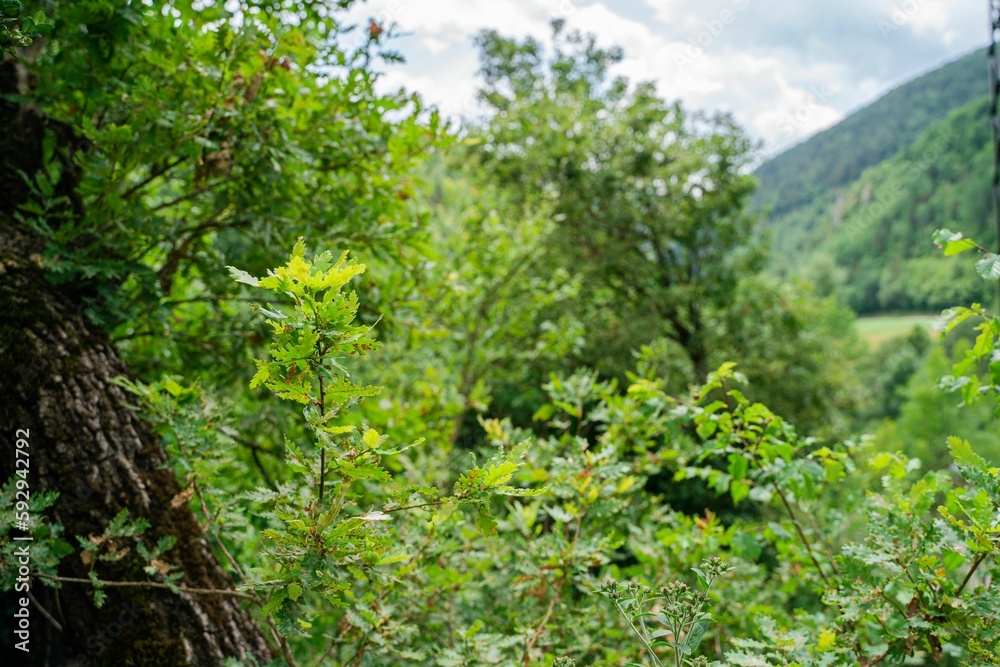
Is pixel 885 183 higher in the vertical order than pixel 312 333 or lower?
higher

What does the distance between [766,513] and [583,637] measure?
7.73 m

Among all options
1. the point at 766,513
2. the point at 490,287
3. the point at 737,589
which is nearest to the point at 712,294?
the point at 766,513

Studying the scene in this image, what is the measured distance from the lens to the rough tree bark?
147 centimetres

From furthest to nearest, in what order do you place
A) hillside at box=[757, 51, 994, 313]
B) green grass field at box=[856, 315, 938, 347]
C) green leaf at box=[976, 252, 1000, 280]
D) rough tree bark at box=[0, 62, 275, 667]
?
green grass field at box=[856, 315, 938, 347] < hillside at box=[757, 51, 994, 313] < rough tree bark at box=[0, 62, 275, 667] < green leaf at box=[976, 252, 1000, 280]

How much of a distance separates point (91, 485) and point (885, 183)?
3531cm

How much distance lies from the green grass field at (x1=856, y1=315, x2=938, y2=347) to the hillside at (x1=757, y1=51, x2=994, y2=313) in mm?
1571

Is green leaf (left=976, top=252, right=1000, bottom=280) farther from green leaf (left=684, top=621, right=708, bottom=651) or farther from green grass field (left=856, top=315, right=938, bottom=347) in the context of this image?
green grass field (left=856, top=315, right=938, bottom=347)

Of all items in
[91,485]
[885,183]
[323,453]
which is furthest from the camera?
[885,183]

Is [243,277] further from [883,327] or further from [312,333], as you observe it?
[883,327]

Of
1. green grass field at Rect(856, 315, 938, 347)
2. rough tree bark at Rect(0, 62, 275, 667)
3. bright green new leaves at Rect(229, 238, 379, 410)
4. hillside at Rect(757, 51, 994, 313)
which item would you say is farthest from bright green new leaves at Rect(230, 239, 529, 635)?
green grass field at Rect(856, 315, 938, 347)

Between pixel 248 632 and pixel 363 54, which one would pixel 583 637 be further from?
pixel 363 54

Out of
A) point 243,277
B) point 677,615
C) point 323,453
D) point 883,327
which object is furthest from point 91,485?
point 883,327

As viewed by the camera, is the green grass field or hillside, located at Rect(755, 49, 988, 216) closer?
the green grass field

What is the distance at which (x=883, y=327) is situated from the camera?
57.8 metres
